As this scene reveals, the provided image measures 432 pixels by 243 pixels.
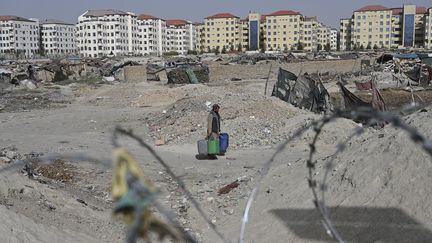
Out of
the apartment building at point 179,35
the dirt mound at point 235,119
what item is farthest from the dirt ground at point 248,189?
the apartment building at point 179,35

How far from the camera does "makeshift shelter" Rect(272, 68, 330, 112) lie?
17594 mm

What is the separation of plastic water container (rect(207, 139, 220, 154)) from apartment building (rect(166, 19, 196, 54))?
14455cm

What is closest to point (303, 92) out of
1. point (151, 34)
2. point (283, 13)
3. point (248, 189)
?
point (248, 189)

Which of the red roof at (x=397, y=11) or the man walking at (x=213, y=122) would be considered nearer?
the man walking at (x=213, y=122)

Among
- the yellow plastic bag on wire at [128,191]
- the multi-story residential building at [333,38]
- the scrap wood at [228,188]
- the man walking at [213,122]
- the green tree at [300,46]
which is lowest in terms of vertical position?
the scrap wood at [228,188]

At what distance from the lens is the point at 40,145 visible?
14773 mm

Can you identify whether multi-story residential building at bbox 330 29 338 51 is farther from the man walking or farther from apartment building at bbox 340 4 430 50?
the man walking

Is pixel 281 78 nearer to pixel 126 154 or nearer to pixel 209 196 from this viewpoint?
pixel 209 196

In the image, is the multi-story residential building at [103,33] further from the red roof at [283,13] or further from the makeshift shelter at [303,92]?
the makeshift shelter at [303,92]

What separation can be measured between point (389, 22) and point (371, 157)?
446 ft

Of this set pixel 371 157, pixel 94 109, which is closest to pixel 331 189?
pixel 371 157

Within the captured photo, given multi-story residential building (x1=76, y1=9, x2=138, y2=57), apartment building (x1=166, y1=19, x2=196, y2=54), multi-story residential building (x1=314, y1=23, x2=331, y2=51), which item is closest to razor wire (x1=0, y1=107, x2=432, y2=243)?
multi-story residential building (x1=76, y1=9, x2=138, y2=57)

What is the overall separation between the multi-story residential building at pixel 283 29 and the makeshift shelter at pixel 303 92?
119399 mm

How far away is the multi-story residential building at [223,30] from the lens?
14175 centimetres
